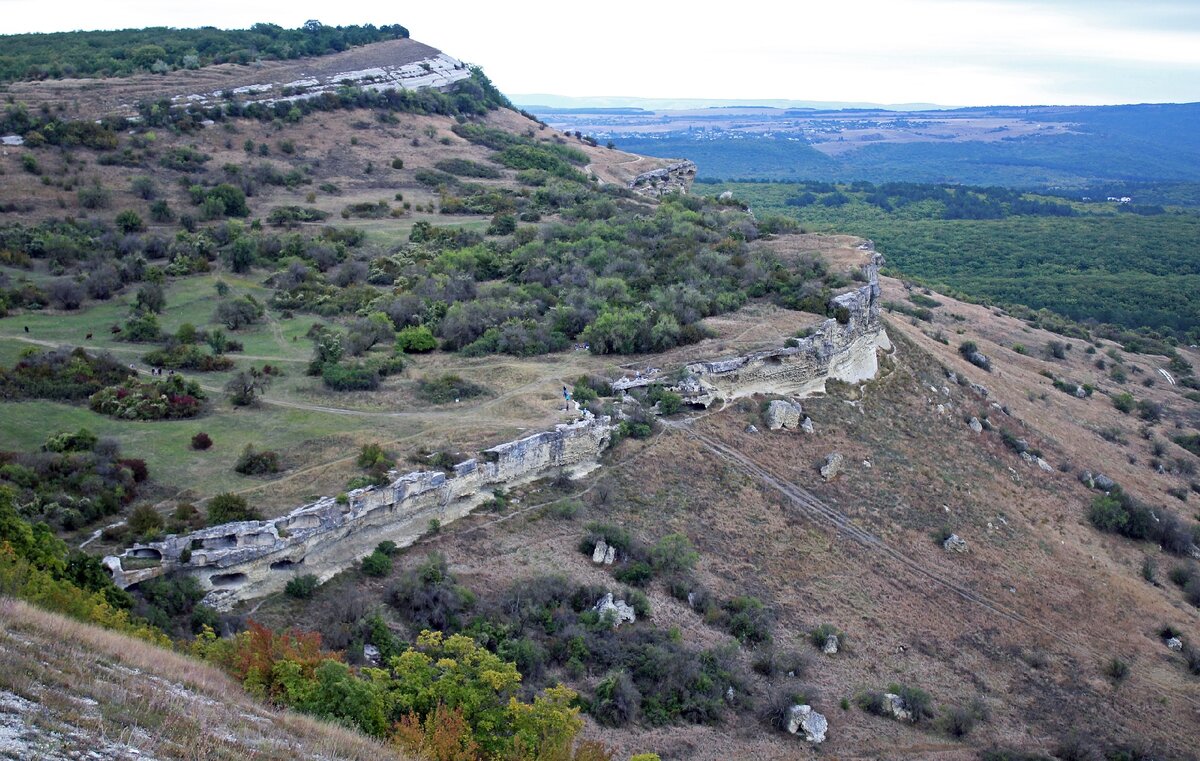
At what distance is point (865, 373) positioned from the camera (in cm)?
3772

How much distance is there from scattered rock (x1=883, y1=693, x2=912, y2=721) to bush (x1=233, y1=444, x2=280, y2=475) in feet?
50.3

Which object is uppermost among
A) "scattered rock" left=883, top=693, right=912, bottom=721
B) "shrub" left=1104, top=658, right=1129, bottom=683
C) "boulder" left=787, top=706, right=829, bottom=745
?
"boulder" left=787, top=706, right=829, bottom=745

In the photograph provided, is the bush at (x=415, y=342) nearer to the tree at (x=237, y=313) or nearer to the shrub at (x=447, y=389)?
the shrub at (x=447, y=389)

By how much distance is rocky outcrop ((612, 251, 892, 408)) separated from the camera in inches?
1281

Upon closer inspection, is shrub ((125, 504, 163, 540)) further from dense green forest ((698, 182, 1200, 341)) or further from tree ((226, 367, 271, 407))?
dense green forest ((698, 182, 1200, 341))

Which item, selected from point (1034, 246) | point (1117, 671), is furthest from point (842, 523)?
point (1034, 246)

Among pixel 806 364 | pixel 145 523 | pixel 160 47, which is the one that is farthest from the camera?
pixel 160 47

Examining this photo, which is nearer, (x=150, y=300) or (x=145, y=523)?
(x=145, y=523)

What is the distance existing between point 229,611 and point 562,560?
25.5 feet

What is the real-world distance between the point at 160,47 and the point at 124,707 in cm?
7551

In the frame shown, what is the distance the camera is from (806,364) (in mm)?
34875

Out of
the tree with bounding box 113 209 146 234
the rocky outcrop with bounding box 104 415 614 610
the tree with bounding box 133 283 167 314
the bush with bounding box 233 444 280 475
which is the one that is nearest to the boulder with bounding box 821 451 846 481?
the rocky outcrop with bounding box 104 415 614 610

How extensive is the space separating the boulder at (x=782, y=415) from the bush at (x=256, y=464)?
617 inches

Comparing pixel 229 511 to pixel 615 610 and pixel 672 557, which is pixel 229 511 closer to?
pixel 615 610
